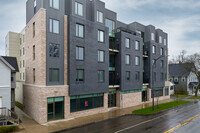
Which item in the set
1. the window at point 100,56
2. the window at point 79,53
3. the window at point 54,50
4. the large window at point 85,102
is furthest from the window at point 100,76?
the window at point 54,50

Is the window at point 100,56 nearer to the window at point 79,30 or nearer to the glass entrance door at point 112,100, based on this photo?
the window at point 79,30

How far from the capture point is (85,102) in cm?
2000

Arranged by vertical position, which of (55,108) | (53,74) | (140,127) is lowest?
(140,127)

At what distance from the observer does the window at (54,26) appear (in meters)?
17.4

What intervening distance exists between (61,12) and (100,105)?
13.8m

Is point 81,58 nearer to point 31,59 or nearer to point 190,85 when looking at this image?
point 31,59

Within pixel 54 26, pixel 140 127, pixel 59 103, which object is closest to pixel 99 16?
pixel 54 26

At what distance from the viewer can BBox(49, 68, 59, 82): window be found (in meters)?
17.2

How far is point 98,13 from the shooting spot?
903 inches

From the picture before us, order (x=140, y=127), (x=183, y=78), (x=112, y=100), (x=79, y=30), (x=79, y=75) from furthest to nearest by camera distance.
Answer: (x=183, y=78), (x=112, y=100), (x=79, y=30), (x=79, y=75), (x=140, y=127)

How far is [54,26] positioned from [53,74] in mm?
5738

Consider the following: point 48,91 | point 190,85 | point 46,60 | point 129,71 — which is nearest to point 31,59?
point 46,60

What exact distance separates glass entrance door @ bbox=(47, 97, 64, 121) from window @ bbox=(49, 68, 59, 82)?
2.24 metres

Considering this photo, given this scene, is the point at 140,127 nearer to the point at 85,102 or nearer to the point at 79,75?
the point at 85,102
